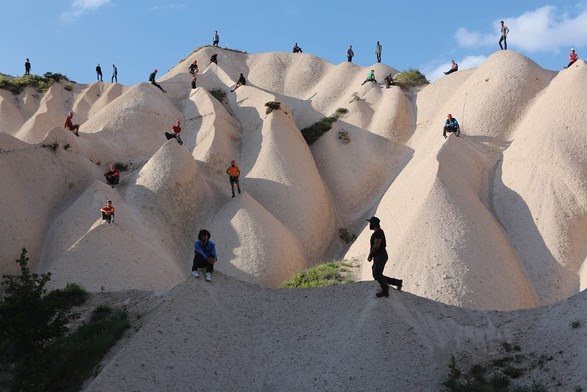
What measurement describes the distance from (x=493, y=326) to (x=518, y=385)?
8.18ft

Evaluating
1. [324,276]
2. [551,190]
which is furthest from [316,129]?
[324,276]

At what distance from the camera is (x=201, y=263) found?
1477 cm

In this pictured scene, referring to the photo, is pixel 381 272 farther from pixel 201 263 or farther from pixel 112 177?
pixel 112 177

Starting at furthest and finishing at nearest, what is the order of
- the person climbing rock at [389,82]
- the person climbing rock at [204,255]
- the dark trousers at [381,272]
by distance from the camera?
the person climbing rock at [389,82] < the person climbing rock at [204,255] < the dark trousers at [381,272]

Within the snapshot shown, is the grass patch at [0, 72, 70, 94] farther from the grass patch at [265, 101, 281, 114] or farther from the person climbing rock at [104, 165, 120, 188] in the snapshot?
the person climbing rock at [104, 165, 120, 188]

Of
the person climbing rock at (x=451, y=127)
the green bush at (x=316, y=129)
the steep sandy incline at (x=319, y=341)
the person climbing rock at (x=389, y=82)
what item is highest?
the person climbing rock at (x=389, y=82)

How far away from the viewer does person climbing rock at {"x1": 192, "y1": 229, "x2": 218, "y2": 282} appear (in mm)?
14312

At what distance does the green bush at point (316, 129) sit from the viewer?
122ft

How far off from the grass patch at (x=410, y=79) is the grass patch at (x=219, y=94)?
35.4 feet

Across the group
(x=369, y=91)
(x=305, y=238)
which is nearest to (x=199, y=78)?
(x=369, y=91)

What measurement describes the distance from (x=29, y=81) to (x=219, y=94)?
12824mm

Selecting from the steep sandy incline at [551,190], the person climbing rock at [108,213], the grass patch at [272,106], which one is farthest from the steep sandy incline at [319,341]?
the grass patch at [272,106]

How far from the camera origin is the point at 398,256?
23.1m

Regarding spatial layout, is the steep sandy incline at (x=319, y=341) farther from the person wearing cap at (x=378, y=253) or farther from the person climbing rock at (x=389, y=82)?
the person climbing rock at (x=389, y=82)
